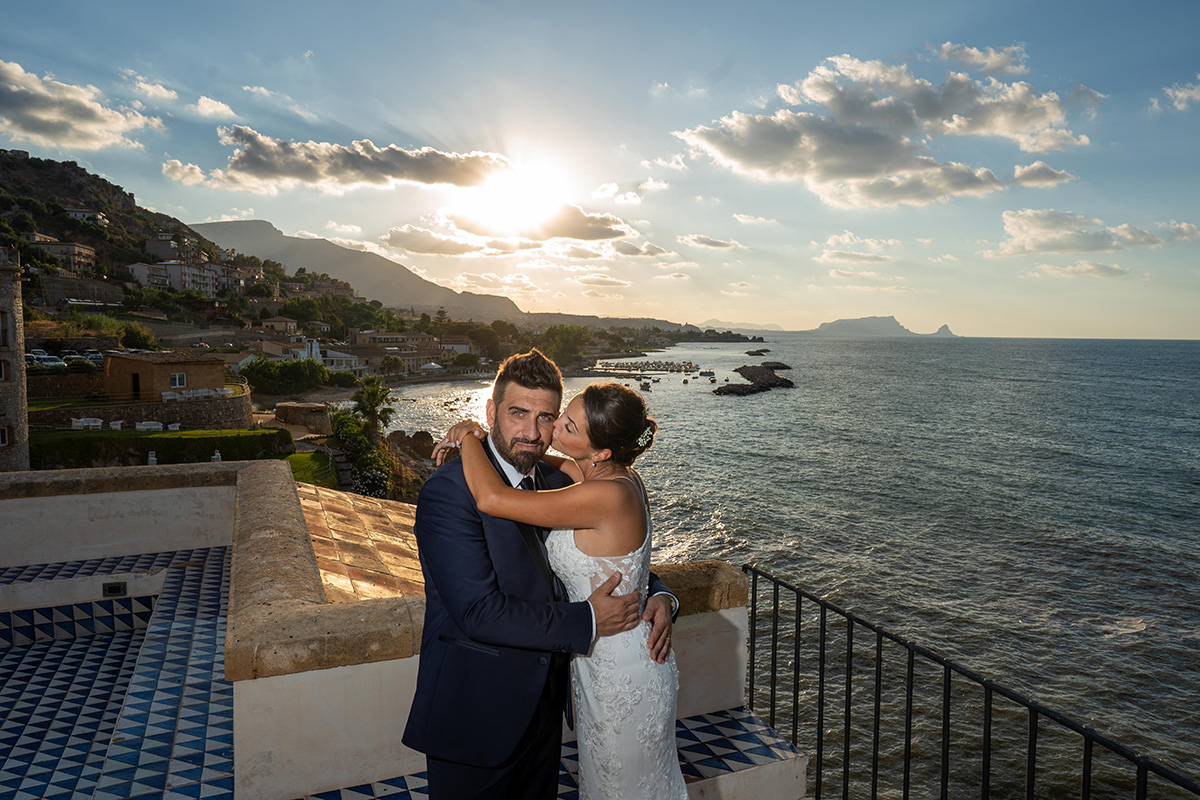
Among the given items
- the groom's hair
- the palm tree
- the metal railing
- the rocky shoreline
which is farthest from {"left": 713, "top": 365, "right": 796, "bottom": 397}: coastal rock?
the groom's hair

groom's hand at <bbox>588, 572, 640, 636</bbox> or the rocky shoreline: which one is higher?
groom's hand at <bbox>588, 572, 640, 636</bbox>

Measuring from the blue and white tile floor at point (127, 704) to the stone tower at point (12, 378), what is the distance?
72.9 feet

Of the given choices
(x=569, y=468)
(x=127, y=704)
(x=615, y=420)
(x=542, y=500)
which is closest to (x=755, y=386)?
(x=127, y=704)

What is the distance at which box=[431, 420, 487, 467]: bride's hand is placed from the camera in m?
2.39

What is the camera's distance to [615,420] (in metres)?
2.33

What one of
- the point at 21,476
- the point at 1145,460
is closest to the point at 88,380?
the point at 21,476

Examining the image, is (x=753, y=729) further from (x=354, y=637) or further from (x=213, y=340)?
(x=213, y=340)

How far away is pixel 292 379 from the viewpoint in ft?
227

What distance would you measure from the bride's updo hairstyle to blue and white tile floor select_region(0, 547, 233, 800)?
254 cm

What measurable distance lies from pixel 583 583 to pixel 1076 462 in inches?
2048

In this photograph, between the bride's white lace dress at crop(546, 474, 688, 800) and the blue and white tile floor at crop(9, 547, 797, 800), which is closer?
the bride's white lace dress at crop(546, 474, 688, 800)

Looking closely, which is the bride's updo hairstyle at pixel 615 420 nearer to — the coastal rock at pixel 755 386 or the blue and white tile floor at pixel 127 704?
the blue and white tile floor at pixel 127 704

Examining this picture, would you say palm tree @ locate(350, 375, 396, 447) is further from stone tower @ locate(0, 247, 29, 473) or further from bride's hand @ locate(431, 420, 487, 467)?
bride's hand @ locate(431, 420, 487, 467)

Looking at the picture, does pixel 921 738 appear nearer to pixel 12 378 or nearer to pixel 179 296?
pixel 12 378
